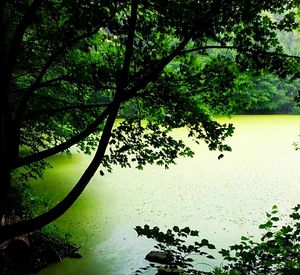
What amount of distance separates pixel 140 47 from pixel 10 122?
→ 73 centimetres

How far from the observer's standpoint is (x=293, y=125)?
620 inches

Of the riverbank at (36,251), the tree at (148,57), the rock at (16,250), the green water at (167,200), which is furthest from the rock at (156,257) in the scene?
the tree at (148,57)

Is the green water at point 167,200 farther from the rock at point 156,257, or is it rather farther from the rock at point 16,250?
the rock at point 16,250

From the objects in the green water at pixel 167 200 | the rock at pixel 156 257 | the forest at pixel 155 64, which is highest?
the forest at pixel 155 64

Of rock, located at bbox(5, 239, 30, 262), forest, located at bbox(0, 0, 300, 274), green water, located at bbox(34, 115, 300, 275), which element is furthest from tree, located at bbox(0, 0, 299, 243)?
green water, located at bbox(34, 115, 300, 275)

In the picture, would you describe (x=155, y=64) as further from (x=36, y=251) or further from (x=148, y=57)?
(x=36, y=251)

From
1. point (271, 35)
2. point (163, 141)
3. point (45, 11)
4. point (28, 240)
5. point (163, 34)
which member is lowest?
point (28, 240)

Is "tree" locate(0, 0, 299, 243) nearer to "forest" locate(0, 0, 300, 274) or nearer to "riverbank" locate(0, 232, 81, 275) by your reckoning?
"forest" locate(0, 0, 300, 274)

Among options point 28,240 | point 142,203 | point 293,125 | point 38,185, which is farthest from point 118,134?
point 293,125

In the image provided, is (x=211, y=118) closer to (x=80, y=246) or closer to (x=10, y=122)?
(x=10, y=122)

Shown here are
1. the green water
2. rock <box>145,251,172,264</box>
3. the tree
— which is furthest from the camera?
the green water

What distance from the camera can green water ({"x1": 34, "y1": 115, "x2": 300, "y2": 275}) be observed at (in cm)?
432

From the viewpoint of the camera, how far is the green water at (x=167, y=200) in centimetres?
432

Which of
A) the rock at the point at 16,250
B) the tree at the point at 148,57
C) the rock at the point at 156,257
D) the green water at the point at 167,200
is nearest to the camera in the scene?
the tree at the point at 148,57
